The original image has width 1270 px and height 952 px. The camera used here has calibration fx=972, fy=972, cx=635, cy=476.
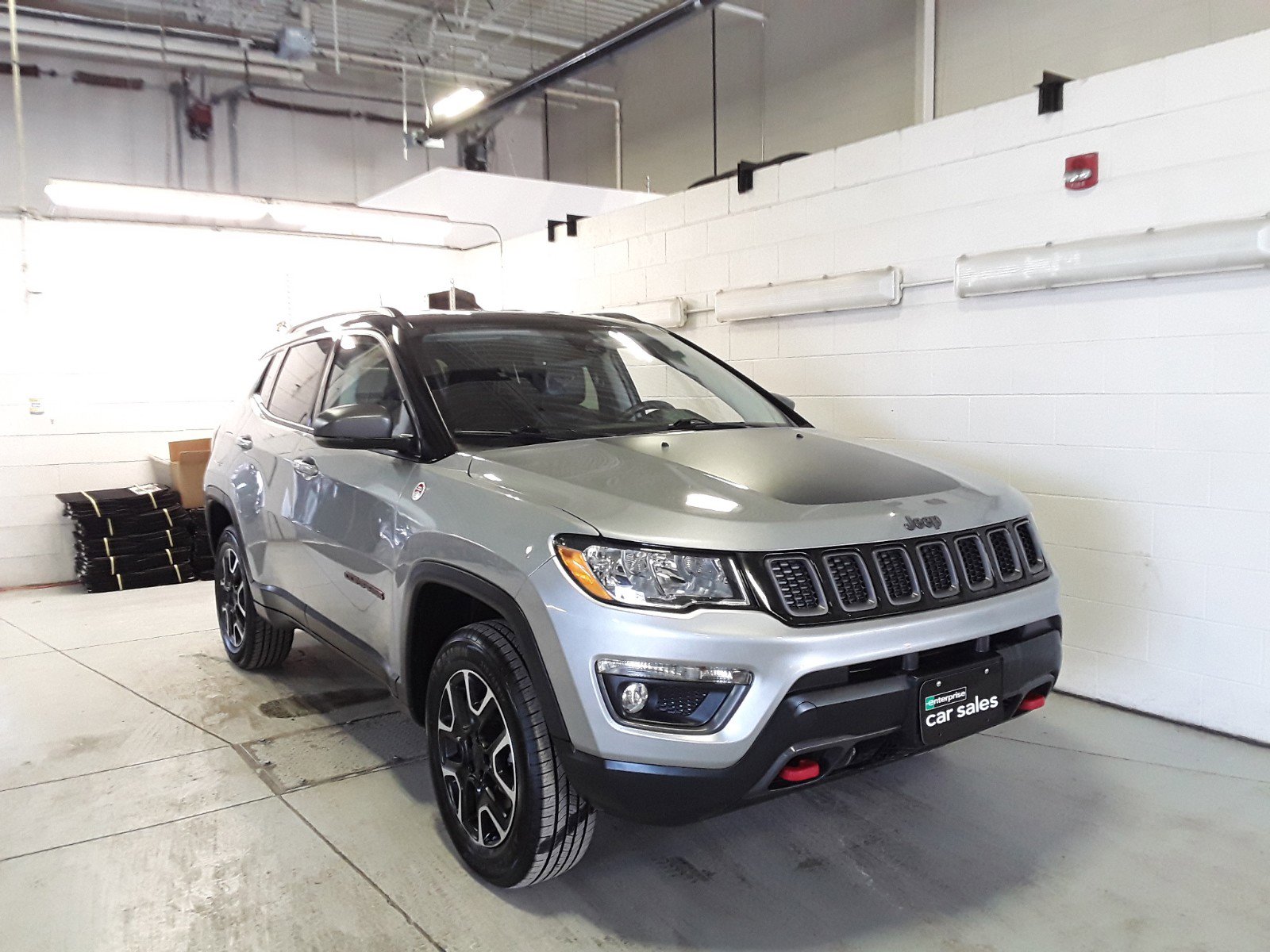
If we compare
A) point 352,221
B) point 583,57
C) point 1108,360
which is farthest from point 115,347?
point 1108,360

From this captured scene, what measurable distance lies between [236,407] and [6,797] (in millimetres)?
1864

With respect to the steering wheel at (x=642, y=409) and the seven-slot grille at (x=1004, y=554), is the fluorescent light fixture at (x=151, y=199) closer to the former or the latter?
the steering wheel at (x=642, y=409)

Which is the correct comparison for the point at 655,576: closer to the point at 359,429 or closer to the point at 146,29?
the point at 359,429

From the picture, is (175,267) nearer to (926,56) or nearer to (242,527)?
(242,527)

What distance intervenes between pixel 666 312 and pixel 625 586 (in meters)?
4.11

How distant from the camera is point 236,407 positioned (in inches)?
174

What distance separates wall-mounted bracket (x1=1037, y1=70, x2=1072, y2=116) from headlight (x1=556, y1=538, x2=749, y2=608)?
116 inches

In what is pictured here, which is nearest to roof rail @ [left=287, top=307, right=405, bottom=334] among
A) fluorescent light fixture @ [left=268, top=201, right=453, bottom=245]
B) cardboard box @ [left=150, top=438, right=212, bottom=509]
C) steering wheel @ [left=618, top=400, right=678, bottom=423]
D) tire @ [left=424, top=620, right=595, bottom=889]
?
steering wheel @ [left=618, top=400, right=678, bottom=423]

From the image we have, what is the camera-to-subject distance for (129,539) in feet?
21.9

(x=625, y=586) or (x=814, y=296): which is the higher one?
(x=814, y=296)

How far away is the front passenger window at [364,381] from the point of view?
2923mm

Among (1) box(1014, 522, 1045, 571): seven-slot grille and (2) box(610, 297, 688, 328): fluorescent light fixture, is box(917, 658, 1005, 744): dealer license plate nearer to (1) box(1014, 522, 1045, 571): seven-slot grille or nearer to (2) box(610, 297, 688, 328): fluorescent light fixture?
(1) box(1014, 522, 1045, 571): seven-slot grille

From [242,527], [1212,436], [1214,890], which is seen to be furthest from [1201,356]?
[242,527]

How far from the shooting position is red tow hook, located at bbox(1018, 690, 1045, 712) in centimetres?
247
